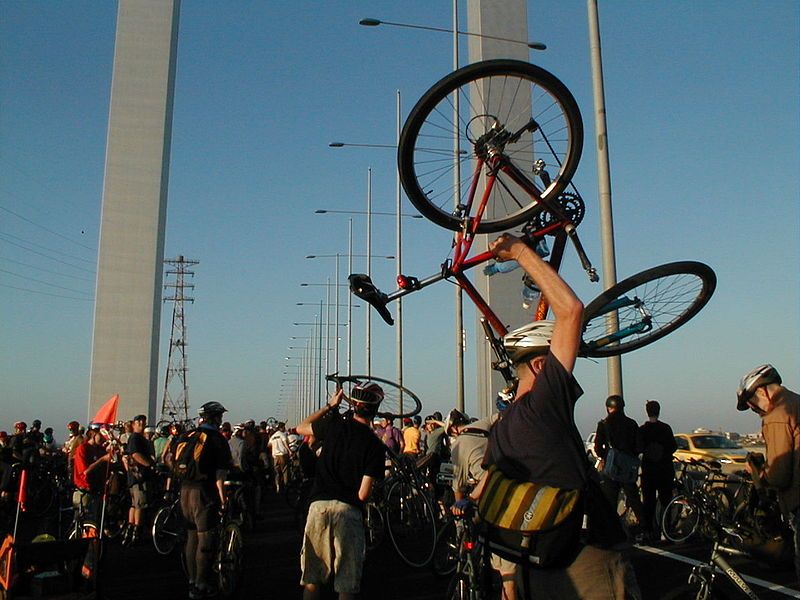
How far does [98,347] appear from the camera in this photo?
111ft

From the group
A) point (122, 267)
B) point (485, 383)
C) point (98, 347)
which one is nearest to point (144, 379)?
point (98, 347)

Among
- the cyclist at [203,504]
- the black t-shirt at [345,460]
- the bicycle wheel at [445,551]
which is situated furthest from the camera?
the bicycle wheel at [445,551]

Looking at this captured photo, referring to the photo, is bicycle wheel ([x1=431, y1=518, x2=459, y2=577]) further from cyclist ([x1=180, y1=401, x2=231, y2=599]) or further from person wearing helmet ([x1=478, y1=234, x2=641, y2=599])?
person wearing helmet ([x1=478, y1=234, x2=641, y2=599])

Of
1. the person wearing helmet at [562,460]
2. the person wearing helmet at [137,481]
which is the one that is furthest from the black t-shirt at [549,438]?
the person wearing helmet at [137,481]

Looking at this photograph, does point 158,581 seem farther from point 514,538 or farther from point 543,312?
point 514,538

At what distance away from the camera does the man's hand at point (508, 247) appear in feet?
9.57

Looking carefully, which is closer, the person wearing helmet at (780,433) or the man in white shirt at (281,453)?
the person wearing helmet at (780,433)

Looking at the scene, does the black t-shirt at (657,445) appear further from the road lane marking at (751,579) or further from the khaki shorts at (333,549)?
the khaki shorts at (333,549)

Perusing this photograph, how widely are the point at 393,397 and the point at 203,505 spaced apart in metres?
2.04

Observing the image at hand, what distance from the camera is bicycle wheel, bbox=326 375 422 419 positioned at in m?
6.59

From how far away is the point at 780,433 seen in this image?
15.6 feet

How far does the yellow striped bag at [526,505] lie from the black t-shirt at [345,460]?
2.81 metres

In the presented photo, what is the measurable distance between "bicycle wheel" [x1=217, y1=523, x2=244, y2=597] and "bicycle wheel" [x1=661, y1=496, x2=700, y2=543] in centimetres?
573

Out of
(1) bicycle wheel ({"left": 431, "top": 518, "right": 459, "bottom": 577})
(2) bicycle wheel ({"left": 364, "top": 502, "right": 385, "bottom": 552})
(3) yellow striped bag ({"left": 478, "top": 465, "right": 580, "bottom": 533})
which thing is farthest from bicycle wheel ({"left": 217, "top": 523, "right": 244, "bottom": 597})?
(3) yellow striped bag ({"left": 478, "top": 465, "right": 580, "bottom": 533})
